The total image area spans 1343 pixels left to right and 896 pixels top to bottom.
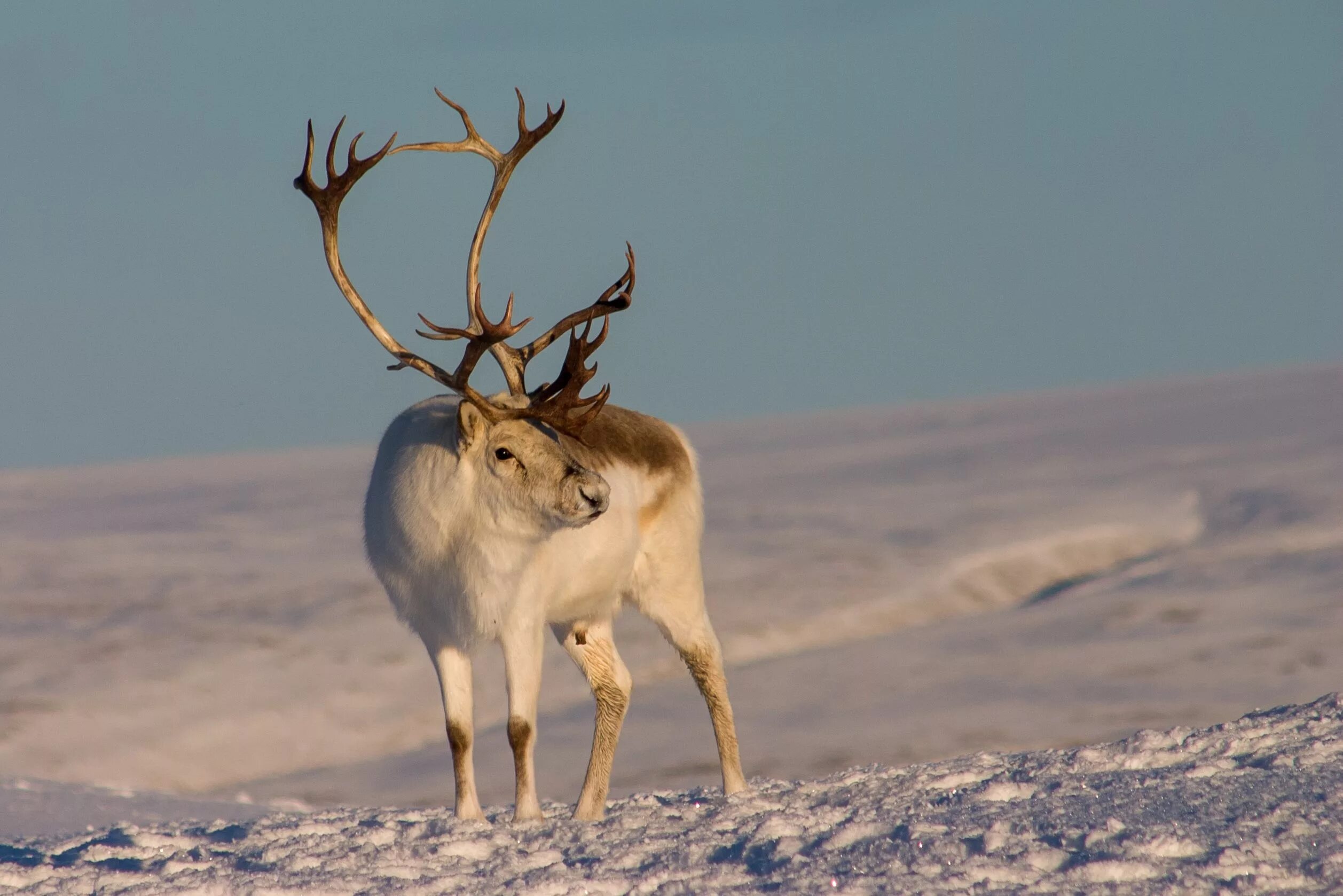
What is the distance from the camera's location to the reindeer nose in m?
8.18

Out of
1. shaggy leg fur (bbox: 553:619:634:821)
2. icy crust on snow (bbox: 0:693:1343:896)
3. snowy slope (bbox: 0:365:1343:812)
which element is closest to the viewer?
icy crust on snow (bbox: 0:693:1343:896)

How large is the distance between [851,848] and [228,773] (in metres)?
10.8

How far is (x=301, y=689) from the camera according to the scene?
17.8m

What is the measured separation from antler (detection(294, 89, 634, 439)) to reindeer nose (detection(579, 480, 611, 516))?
1.41 feet

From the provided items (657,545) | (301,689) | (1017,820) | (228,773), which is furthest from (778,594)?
(1017,820)

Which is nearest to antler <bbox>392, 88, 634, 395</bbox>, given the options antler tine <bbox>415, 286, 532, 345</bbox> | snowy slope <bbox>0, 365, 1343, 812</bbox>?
antler tine <bbox>415, 286, 532, 345</bbox>

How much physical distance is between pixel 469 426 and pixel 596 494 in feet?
2.50

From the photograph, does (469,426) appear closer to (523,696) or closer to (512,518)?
(512,518)

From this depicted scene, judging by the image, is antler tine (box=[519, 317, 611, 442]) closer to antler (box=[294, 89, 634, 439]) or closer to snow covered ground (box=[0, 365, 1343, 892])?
antler (box=[294, 89, 634, 439])

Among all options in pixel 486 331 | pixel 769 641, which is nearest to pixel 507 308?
pixel 486 331

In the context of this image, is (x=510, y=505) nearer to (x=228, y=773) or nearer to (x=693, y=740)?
(x=693, y=740)

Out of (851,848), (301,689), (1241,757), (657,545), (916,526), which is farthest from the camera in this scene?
(916,526)

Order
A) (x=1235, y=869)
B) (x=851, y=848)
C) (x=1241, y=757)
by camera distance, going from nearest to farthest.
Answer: (x=1235, y=869) → (x=851, y=848) → (x=1241, y=757)

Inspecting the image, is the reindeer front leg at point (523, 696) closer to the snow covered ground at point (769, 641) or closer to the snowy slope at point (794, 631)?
the snow covered ground at point (769, 641)
